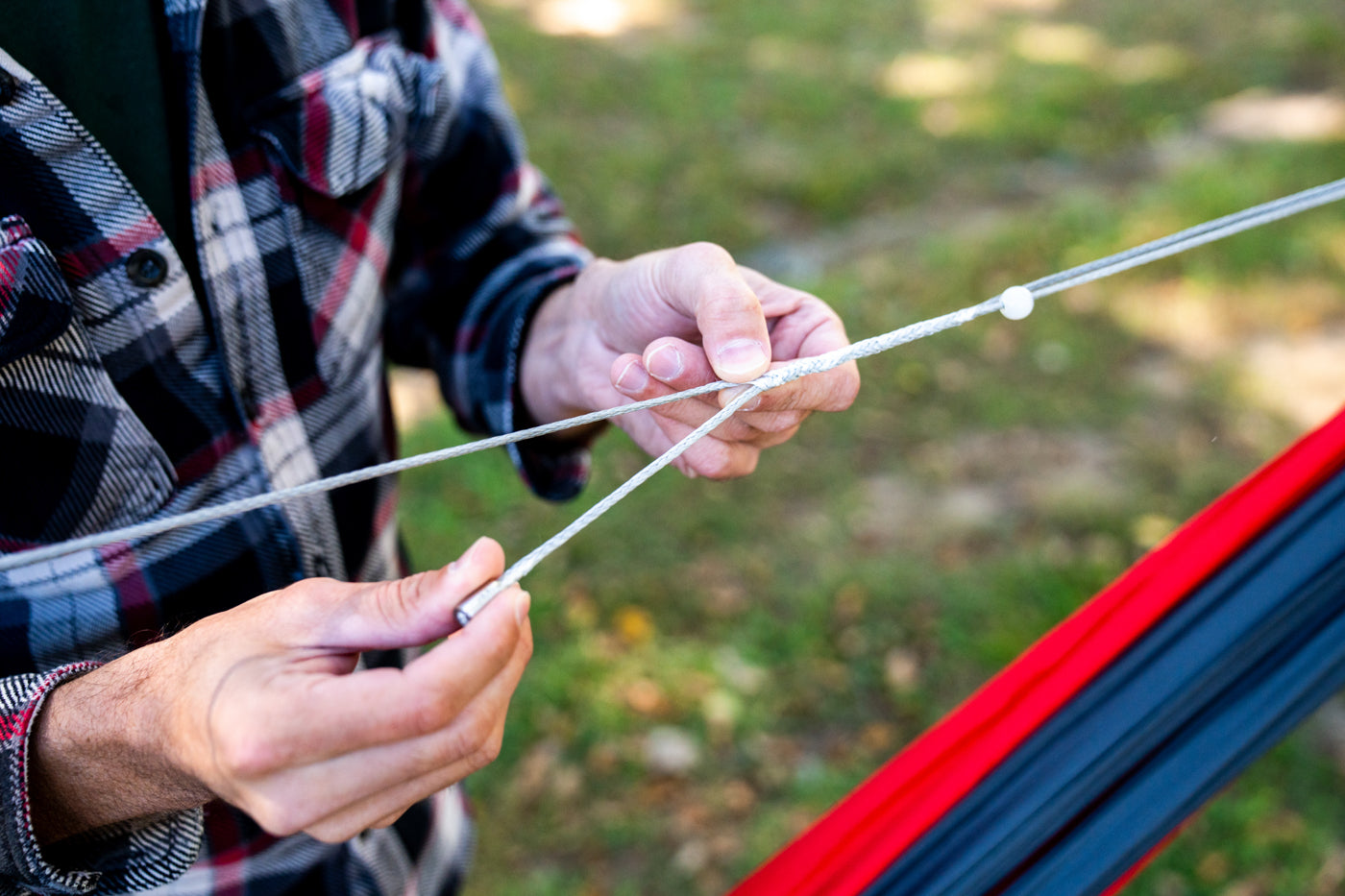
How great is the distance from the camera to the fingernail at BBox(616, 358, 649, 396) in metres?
0.92

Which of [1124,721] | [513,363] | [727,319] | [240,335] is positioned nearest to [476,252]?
[513,363]

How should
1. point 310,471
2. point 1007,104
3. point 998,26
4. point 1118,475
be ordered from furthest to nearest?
point 998,26 < point 1007,104 < point 1118,475 < point 310,471

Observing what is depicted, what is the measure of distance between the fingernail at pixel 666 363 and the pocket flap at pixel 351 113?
383 mm

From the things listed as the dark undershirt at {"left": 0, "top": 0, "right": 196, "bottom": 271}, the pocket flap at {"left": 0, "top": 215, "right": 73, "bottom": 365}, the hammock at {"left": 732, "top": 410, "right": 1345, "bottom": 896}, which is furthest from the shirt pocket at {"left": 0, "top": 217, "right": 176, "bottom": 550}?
the hammock at {"left": 732, "top": 410, "right": 1345, "bottom": 896}

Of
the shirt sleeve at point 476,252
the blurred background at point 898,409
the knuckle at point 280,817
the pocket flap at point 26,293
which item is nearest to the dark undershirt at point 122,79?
the pocket flap at point 26,293

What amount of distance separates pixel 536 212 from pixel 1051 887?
968 mm

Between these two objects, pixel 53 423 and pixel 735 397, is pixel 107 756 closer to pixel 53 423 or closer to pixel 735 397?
pixel 53 423

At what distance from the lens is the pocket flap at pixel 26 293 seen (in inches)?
30.2

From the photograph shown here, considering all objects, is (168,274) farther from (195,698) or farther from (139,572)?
(195,698)

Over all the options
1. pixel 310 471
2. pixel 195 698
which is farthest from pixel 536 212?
pixel 195 698

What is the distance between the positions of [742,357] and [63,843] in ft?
2.24

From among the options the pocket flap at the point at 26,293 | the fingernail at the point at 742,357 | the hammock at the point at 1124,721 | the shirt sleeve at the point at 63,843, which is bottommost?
→ the hammock at the point at 1124,721

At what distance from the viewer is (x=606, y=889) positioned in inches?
77.7

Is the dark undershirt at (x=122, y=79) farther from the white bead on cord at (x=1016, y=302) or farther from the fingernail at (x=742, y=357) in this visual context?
the white bead on cord at (x=1016, y=302)
